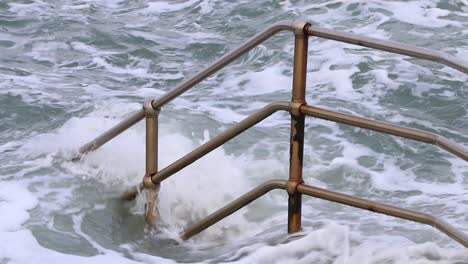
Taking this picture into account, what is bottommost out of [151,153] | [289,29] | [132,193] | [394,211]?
[132,193]

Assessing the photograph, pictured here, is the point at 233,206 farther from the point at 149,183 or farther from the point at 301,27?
the point at 301,27

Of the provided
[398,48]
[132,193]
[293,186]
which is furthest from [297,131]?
[132,193]

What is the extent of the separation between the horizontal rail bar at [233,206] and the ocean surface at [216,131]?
0.10 meters

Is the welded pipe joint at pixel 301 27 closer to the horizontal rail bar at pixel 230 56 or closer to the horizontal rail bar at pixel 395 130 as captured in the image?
the horizontal rail bar at pixel 230 56

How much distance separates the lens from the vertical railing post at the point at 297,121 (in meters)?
3.76

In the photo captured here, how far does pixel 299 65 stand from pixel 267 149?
2608 mm

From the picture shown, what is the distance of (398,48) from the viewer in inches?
138

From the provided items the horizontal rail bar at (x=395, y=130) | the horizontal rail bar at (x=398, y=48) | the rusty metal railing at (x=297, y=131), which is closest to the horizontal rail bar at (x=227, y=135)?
the rusty metal railing at (x=297, y=131)

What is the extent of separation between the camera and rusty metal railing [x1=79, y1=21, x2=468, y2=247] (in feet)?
11.4

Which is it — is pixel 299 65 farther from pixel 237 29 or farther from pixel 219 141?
pixel 237 29

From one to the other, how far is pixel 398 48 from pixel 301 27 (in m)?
0.41

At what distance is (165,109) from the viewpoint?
7.16 m

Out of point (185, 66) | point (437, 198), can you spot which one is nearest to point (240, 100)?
point (185, 66)

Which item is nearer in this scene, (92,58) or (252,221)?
(252,221)
